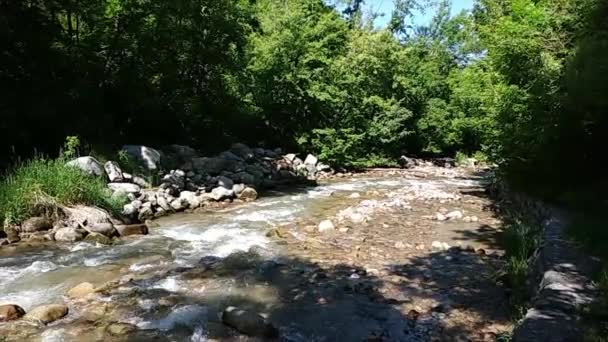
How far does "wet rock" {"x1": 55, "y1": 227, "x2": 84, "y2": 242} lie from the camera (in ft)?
25.9

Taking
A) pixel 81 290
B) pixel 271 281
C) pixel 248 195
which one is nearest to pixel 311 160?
pixel 248 195

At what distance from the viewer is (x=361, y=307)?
5.29 m

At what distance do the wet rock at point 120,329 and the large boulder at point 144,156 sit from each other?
7.74 m

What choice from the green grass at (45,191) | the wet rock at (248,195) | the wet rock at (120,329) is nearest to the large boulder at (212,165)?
the wet rock at (248,195)

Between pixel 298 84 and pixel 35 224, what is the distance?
12.1 metres

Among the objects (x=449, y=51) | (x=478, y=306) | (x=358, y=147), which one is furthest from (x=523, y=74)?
(x=449, y=51)

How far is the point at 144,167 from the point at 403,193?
20.9 ft

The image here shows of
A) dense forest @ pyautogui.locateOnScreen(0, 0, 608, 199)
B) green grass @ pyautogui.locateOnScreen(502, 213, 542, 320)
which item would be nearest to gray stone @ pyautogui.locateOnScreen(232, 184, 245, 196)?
dense forest @ pyautogui.locateOnScreen(0, 0, 608, 199)

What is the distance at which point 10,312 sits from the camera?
16.0 feet

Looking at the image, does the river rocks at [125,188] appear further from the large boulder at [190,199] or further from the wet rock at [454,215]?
the wet rock at [454,215]

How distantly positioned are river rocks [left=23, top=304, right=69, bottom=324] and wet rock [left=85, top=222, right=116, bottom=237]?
10.5 ft

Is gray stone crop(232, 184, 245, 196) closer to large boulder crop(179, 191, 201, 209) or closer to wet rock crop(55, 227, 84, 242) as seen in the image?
large boulder crop(179, 191, 201, 209)

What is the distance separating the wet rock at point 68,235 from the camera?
25.9ft

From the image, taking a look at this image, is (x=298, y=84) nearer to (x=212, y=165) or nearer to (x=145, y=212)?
(x=212, y=165)
